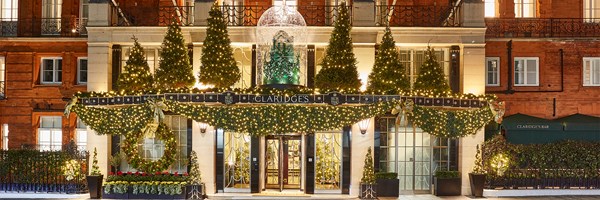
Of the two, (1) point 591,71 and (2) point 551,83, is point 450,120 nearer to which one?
(2) point 551,83

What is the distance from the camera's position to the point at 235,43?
3094cm

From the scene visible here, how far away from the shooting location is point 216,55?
29.2m

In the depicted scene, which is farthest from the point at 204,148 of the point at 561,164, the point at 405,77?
the point at 561,164

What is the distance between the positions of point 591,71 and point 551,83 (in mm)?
1872

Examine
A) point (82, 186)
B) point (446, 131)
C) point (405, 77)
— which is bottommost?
point (82, 186)

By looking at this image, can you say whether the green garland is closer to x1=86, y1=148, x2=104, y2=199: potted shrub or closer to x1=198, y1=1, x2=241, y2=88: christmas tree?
x1=198, y1=1, x2=241, y2=88: christmas tree

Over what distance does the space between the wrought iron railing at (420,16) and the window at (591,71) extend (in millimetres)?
6607

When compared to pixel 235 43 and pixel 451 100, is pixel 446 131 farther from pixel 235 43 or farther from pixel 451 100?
pixel 235 43

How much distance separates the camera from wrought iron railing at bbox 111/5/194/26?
31641 mm

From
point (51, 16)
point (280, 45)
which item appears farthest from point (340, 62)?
point (51, 16)

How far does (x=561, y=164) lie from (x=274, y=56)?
11.6 meters

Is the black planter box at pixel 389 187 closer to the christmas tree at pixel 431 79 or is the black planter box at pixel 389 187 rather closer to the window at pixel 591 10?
the christmas tree at pixel 431 79

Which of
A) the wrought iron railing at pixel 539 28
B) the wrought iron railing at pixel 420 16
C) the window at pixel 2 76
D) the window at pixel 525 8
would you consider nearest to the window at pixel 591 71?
the wrought iron railing at pixel 539 28

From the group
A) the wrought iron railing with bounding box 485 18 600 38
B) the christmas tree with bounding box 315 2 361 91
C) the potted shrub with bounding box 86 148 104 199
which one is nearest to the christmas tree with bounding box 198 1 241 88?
the christmas tree with bounding box 315 2 361 91
